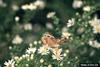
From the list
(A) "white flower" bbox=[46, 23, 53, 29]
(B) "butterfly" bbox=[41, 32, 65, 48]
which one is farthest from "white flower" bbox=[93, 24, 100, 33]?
(A) "white flower" bbox=[46, 23, 53, 29]

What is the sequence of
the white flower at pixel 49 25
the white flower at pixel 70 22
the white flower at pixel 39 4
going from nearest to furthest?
the white flower at pixel 70 22 → the white flower at pixel 39 4 → the white flower at pixel 49 25

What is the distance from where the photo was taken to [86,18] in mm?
3715

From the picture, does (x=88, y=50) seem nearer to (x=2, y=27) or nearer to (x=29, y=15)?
(x=29, y=15)

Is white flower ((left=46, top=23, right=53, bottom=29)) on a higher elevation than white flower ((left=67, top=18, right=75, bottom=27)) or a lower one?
higher

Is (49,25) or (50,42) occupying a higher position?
(49,25)

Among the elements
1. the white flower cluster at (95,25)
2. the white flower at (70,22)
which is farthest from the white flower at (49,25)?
the white flower at (70,22)

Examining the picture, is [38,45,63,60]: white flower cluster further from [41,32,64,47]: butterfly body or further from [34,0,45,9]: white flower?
[34,0,45,9]: white flower

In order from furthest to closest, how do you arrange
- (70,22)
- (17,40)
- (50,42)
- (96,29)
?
(17,40)
(96,29)
(70,22)
(50,42)

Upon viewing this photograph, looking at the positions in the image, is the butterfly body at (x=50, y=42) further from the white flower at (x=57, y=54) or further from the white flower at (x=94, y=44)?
the white flower at (x=94, y=44)

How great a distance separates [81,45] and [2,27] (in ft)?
4.42

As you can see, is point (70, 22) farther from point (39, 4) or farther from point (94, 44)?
point (39, 4)

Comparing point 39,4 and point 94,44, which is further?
point 39,4

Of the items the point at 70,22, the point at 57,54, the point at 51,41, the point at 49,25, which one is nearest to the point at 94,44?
the point at 70,22

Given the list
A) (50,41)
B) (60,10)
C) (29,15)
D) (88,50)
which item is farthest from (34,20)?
(50,41)
